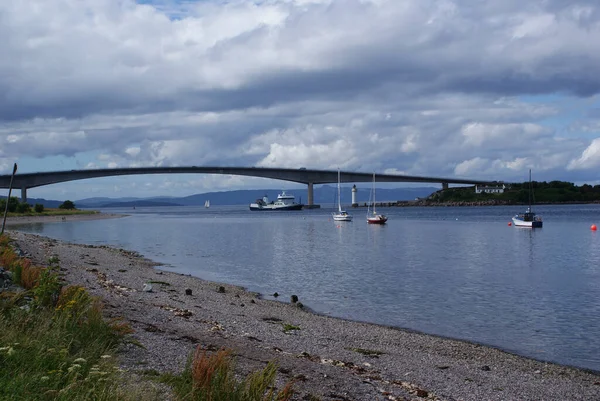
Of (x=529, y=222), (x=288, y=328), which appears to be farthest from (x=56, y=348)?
(x=529, y=222)

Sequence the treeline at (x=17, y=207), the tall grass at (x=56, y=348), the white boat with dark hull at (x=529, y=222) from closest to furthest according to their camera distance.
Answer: the tall grass at (x=56, y=348) < the white boat with dark hull at (x=529, y=222) < the treeline at (x=17, y=207)

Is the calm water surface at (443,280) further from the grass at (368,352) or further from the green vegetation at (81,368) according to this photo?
the green vegetation at (81,368)

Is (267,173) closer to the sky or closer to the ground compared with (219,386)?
closer to the sky

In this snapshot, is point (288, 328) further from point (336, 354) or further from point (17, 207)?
point (17, 207)

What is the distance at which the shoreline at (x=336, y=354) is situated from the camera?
10680 mm

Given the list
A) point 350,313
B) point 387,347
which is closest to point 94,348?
point 387,347

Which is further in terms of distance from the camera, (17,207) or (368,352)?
(17,207)

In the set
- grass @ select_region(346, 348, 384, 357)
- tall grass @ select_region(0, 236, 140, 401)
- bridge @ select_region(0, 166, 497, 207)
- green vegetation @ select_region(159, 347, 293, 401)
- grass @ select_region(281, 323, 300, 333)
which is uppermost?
bridge @ select_region(0, 166, 497, 207)

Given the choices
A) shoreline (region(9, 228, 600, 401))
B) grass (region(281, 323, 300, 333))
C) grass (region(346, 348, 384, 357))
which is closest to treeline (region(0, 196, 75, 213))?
shoreline (region(9, 228, 600, 401))

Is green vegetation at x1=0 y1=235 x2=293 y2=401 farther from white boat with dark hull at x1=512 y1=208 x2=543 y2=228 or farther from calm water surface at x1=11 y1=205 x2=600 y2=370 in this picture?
white boat with dark hull at x1=512 y1=208 x2=543 y2=228

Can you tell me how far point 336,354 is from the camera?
1370 cm

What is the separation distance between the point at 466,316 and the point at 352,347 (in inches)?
336

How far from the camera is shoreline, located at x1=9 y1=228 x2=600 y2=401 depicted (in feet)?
35.0

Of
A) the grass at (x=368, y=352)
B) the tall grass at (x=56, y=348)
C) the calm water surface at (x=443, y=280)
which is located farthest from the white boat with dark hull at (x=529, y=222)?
the tall grass at (x=56, y=348)
